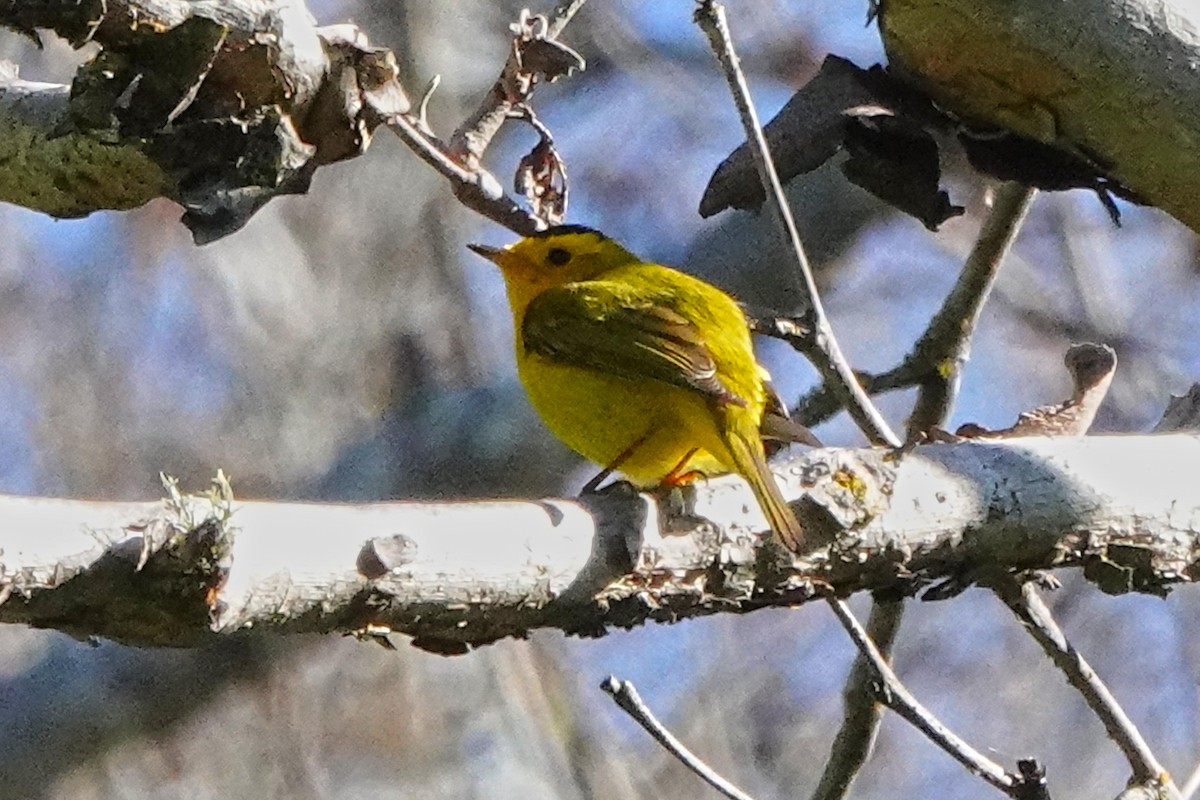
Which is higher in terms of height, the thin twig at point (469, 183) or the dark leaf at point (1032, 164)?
the dark leaf at point (1032, 164)

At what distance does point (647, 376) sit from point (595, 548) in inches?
52.7

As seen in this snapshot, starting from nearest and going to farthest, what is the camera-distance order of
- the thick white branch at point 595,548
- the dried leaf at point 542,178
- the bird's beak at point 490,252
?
the thick white branch at point 595,548, the dried leaf at point 542,178, the bird's beak at point 490,252

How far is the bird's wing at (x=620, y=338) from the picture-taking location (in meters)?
2.97

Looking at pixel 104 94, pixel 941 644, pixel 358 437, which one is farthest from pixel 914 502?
pixel 941 644

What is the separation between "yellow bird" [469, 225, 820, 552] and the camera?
293cm

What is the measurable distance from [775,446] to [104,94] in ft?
4.88

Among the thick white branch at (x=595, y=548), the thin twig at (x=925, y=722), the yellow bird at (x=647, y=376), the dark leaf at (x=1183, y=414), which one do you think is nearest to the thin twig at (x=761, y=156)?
the thick white branch at (x=595, y=548)

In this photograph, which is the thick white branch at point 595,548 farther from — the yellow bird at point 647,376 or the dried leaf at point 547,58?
the dried leaf at point 547,58

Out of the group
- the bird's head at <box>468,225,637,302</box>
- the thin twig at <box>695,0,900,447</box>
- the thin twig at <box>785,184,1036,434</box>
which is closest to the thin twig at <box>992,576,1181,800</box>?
the thin twig at <box>695,0,900,447</box>

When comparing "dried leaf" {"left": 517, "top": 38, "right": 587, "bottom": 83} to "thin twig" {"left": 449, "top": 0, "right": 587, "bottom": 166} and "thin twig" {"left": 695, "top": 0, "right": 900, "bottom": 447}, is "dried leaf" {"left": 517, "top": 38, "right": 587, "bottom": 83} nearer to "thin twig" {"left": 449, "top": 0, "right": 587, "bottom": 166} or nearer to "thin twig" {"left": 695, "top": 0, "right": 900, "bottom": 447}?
"thin twig" {"left": 449, "top": 0, "right": 587, "bottom": 166}

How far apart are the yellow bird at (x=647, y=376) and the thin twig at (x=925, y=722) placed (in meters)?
0.43

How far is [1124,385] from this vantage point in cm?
688

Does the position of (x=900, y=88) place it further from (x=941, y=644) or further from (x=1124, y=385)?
(x=941, y=644)

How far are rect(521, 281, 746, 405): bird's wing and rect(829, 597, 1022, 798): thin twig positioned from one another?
2.11 ft
